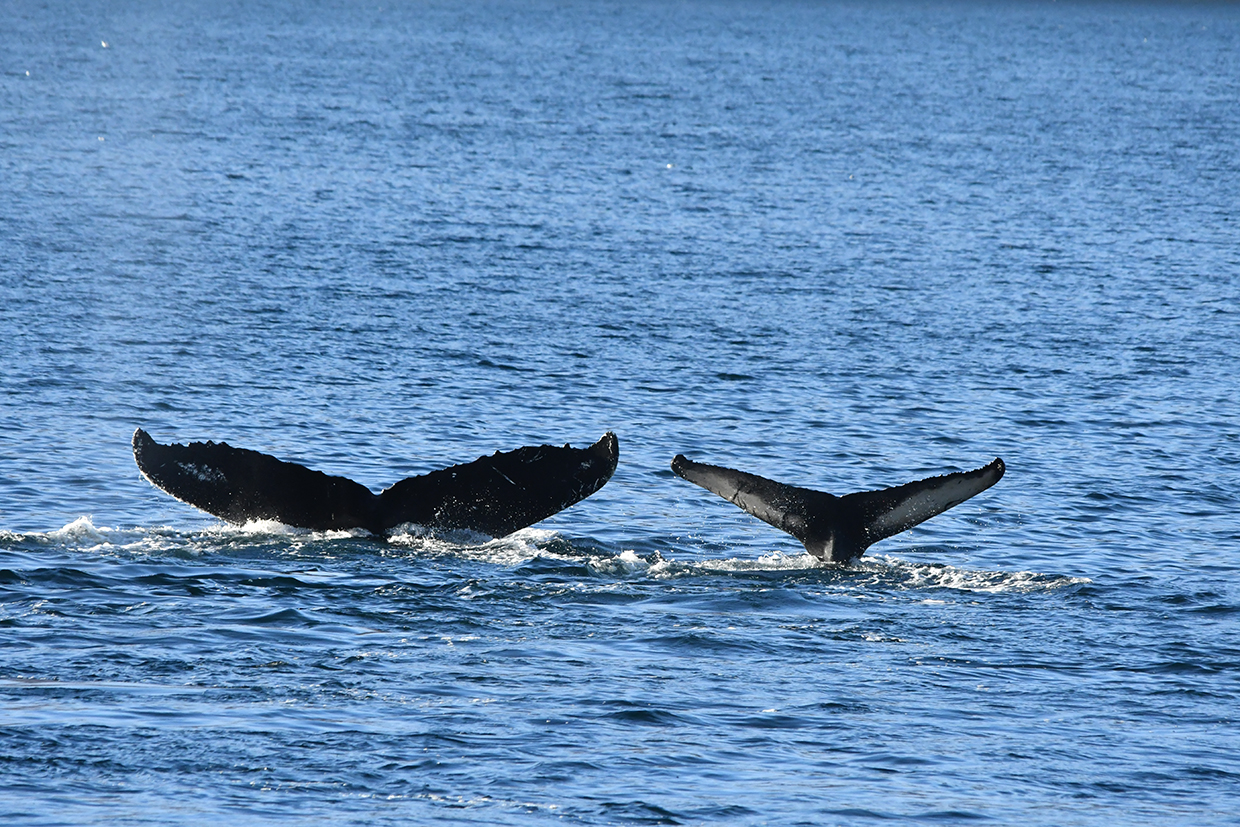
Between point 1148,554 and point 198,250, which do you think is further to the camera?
point 198,250

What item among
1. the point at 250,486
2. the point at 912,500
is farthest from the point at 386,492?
the point at 912,500

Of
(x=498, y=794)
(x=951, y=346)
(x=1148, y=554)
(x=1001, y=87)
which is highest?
(x=1001, y=87)

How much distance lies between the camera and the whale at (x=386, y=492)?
14.8 meters

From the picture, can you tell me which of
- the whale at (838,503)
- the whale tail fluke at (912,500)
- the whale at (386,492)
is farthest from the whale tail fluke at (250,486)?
the whale tail fluke at (912,500)

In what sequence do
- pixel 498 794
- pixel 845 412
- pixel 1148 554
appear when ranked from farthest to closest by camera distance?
pixel 845 412
pixel 1148 554
pixel 498 794

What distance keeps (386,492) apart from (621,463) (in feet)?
21.4

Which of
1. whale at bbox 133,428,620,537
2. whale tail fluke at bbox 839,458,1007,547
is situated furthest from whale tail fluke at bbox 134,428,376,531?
whale tail fluke at bbox 839,458,1007,547

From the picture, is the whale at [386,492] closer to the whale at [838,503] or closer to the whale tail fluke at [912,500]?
the whale at [838,503]

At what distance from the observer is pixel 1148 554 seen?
18078mm

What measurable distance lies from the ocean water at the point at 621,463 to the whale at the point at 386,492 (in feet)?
1.15

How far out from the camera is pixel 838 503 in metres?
15.5

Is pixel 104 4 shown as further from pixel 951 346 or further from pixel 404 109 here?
pixel 951 346

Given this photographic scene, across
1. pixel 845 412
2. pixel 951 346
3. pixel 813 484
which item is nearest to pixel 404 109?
pixel 951 346

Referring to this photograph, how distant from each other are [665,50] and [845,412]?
3811 inches
